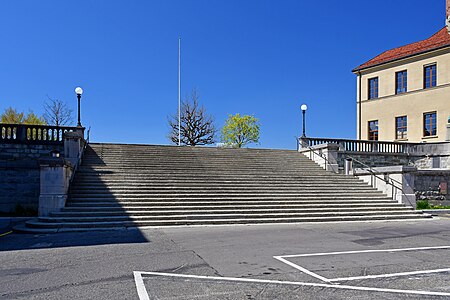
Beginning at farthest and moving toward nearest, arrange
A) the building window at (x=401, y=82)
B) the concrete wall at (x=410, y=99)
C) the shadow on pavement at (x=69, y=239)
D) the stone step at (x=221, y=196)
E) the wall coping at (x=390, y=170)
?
1. the building window at (x=401, y=82)
2. the concrete wall at (x=410, y=99)
3. the wall coping at (x=390, y=170)
4. the stone step at (x=221, y=196)
5. the shadow on pavement at (x=69, y=239)

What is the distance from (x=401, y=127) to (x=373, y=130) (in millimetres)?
3108

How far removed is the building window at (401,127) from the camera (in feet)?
122

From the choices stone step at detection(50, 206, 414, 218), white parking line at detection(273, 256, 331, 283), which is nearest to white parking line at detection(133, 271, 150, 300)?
white parking line at detection(273, 256, 331, 283)

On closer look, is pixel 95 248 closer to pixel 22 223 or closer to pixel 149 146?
pixel 22 223

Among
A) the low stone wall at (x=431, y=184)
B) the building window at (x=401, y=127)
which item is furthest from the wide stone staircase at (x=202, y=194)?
the building window at (x=401, y=127)

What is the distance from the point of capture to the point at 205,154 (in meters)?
24.6

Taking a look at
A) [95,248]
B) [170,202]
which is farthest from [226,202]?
[95,248]

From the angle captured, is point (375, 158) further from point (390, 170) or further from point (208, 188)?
point (208, 188)

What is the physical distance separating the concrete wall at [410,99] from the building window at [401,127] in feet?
0.93

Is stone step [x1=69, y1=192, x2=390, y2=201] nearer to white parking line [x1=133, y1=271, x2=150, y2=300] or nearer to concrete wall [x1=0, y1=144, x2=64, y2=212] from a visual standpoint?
concrete wall [x1=0, y1=144, x2=64, y2=212]

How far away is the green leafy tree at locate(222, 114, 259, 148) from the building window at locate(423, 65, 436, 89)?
26.9 meters

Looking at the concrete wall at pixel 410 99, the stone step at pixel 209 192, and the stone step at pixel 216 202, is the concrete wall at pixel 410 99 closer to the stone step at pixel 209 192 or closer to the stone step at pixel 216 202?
the stone step at pixel 209 192

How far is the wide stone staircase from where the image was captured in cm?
1417

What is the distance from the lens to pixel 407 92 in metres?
36.9
